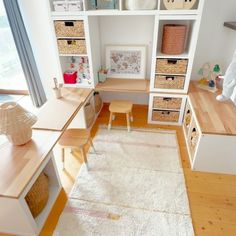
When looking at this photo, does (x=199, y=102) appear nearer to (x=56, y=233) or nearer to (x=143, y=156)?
(x=143, y=156)

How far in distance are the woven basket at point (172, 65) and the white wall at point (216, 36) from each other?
1.44 ft

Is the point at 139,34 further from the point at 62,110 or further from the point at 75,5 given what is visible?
the point at 62,110

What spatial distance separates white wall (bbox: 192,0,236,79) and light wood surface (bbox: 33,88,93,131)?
4.68 feet

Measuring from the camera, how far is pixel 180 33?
6.64 ft

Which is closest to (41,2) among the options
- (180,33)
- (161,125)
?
(180,33)

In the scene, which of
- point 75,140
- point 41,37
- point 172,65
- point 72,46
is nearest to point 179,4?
point 172,65

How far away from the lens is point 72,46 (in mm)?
2180

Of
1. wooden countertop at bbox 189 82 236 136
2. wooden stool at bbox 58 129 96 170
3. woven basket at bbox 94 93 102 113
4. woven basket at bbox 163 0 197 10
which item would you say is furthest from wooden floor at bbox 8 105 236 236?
woven basket at bbox 163 0 197 10

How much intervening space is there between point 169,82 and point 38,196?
1.71 metres

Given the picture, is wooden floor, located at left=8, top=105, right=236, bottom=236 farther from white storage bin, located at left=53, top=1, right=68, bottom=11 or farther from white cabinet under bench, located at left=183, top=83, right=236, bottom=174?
white storage bin, located at left=53, top=1, right=68, bottom=11

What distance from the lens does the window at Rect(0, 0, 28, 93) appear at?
105 inches

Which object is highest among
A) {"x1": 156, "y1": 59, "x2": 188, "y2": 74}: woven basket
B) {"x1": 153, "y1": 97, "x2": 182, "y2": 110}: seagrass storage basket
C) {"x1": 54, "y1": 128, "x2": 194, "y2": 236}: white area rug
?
{"x1": 156, "y1": 59, "x2": 188, "y2": 74}: woven basket

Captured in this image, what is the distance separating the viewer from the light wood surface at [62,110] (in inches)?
67.0

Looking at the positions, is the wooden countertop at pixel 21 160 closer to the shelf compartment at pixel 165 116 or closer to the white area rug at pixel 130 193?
the white area rug at pixel 130 193
